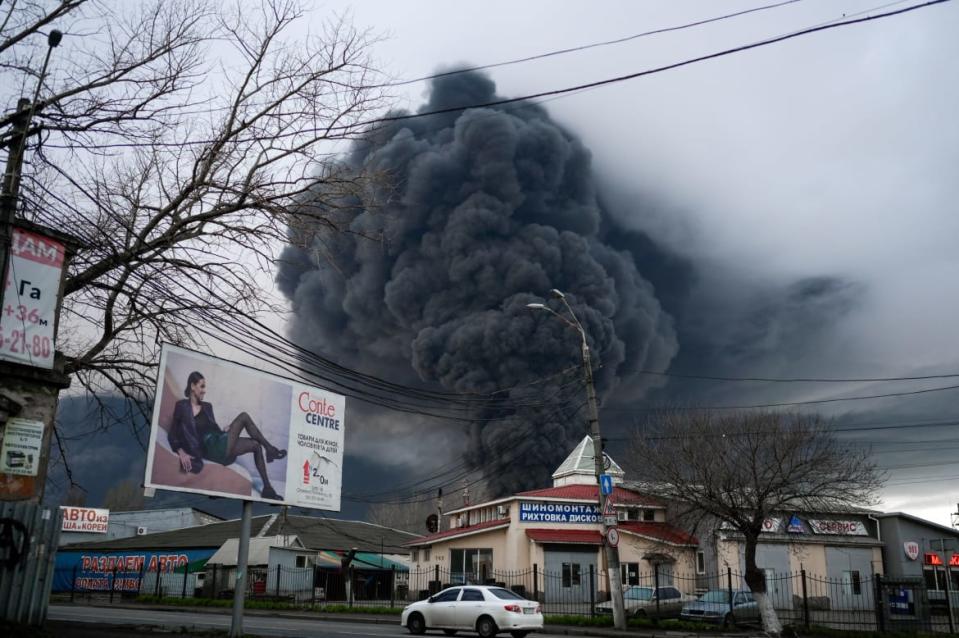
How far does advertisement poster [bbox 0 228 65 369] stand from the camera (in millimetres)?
14242

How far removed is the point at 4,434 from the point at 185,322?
195 inches

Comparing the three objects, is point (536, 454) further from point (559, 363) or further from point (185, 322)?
point (185, 322)

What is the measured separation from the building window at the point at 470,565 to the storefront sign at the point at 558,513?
3.53 m

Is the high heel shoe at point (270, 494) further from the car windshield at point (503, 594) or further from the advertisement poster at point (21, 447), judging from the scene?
the car windshield at point (503, 594)

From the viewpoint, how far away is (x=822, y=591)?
40.0 metres

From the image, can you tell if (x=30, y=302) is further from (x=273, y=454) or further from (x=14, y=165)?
(x=273, y=454)

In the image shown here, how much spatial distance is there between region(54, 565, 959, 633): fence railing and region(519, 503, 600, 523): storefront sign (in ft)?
8.80

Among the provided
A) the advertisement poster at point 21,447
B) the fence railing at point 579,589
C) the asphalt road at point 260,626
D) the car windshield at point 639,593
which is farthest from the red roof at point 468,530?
the advertisement poster at point 21,447

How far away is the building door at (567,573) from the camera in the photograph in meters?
40.3

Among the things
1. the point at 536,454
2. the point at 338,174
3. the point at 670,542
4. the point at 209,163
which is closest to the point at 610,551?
the point at 338,174

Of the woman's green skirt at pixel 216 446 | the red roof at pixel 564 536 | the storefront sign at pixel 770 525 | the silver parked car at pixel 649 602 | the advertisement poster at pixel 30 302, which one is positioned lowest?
the silver parked car at pixel 649 602

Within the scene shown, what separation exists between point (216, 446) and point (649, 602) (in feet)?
72.2

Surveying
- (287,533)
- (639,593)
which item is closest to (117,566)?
(287,533)

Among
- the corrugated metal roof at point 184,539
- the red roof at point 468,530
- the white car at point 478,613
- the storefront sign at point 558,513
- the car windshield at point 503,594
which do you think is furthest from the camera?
the corrugated metal roof at point 184,539
